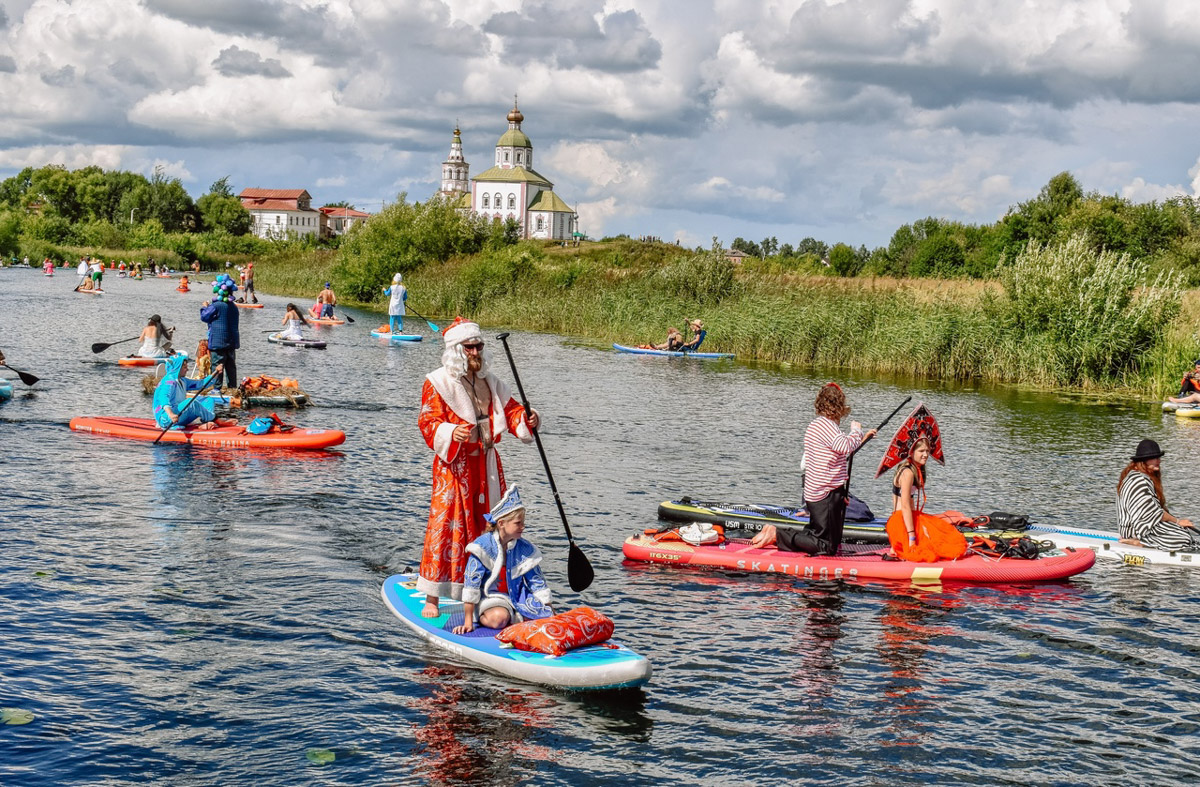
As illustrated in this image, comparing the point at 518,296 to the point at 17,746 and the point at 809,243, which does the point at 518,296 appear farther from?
the point at 809,243

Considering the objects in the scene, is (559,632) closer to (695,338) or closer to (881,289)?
(695,338)

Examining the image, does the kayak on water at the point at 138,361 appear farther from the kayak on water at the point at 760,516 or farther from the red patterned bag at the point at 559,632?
the red patterned bag at the point at 559,632

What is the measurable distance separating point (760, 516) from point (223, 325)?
37.2 feet

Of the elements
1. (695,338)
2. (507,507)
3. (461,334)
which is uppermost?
(695,338)

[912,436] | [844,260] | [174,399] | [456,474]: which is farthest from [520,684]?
[844,260]

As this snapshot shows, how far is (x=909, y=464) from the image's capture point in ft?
36.9

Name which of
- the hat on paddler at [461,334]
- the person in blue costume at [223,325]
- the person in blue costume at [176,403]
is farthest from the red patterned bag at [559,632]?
the person in blue costume at [223,325]

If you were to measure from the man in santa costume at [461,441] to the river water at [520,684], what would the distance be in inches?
33.9

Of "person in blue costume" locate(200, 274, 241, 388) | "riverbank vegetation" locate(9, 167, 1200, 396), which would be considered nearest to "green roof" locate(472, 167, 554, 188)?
"riverbank vegetation" locate(9, 167, 1200, 396)

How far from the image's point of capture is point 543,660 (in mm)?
8117

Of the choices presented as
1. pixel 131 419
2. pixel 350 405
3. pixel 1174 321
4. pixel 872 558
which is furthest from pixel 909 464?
pixel 1174 321

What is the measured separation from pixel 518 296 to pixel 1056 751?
1842 inches

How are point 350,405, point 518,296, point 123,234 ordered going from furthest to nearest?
1. point 123,234
2. point 518,296
3. point 350,405

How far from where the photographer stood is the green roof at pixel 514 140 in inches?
6555
